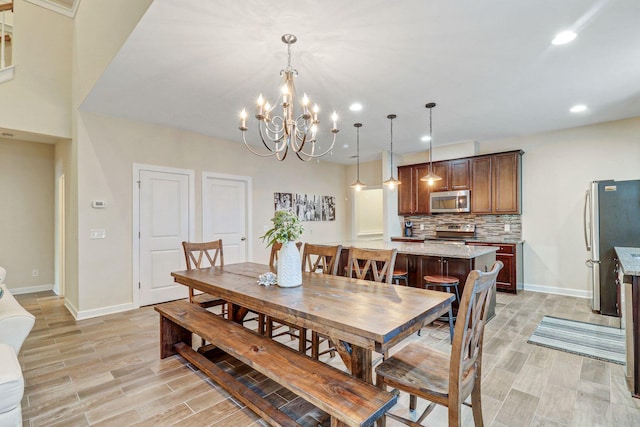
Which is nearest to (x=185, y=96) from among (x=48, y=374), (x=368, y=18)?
(x=368, y=18)

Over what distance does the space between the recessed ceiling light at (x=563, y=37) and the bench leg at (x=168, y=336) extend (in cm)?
401

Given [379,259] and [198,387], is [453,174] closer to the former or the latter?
[379,259]

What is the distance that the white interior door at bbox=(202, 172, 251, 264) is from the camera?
5043 millimetres

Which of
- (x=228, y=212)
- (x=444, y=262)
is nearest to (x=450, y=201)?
(x=444, y=262)

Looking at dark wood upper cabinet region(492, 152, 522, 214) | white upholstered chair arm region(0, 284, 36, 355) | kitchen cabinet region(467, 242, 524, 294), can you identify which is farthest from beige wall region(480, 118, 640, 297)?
white upholstered chair arm region(0, 284, 36, 355)

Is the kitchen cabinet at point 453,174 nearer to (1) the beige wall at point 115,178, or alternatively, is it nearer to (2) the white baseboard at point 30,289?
(1) the beige wall at point 115,178

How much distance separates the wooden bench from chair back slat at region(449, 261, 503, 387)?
34 centimetres

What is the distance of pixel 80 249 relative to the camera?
3865mm

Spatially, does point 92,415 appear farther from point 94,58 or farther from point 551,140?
point 551,140

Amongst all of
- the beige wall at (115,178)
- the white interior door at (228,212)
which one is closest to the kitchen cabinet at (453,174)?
the white interior door at (228,212)

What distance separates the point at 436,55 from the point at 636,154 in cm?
392

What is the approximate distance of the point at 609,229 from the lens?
3.82 m

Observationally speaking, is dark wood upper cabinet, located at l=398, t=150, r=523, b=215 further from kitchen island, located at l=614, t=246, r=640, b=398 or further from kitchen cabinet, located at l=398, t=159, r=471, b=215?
kitchen island, located at l=614, t=246, r=640, b=398

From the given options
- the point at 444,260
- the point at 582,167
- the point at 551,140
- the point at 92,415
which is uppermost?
the point at 551,140
